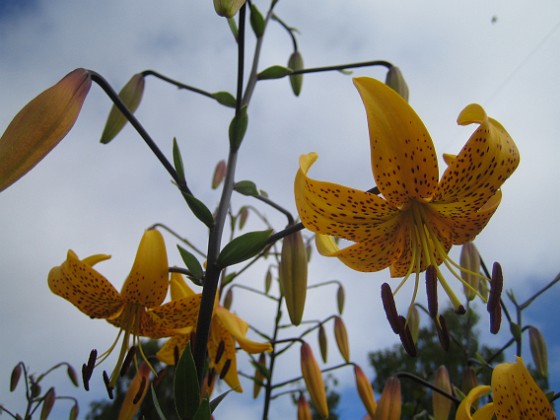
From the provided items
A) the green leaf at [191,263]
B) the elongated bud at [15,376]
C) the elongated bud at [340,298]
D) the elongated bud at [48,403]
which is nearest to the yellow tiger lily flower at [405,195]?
the green leaf at [191,263]

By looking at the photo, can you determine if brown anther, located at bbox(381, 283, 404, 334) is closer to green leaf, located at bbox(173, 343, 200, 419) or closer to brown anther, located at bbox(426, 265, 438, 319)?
brown anther, located at bbox(426, 265, 438, 319)

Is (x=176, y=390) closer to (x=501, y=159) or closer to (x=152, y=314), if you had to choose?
(x=152, y=314)

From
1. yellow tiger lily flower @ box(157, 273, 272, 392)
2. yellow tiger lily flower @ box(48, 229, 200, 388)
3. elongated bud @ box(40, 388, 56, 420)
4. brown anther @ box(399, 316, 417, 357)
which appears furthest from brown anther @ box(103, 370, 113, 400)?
elongated bud @ box(40, 388, 56, 420)

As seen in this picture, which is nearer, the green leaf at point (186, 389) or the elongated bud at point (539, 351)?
the green leaf at point (186, 389)

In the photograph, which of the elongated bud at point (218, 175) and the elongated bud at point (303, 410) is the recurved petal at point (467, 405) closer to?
the elongated bud at point (303, 410)

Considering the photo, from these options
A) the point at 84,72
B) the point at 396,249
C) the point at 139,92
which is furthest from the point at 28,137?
the point at 396,249

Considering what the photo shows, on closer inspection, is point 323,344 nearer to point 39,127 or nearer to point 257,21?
point 257,21
